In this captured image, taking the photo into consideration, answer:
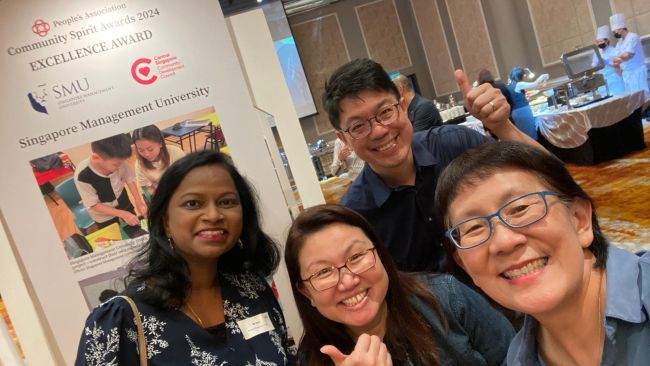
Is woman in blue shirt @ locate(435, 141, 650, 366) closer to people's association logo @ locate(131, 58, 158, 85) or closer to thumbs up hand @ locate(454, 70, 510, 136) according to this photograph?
thumbs up hand @ locate(454, 70, 510, 136)

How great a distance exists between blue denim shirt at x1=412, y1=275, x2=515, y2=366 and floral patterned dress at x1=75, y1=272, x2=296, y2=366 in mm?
612

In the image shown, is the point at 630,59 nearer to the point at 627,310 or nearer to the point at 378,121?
the point at 378,121

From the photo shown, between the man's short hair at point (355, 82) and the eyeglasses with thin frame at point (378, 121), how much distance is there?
2.7 inches

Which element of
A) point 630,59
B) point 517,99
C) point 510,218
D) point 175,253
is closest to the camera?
point 510,218

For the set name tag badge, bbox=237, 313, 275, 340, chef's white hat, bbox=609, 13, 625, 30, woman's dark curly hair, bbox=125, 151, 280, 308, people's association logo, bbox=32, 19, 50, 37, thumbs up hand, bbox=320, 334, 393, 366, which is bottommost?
name tag badge, bbox=237, 313, 275, 340

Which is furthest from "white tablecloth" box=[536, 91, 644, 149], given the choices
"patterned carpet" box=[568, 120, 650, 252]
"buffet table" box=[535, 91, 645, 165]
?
"patterned carpet" box=[568, 120, 650, 252]

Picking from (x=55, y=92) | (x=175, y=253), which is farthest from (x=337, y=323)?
(x=55, y=92)

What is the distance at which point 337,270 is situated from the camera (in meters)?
1.46

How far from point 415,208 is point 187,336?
0.96 meters

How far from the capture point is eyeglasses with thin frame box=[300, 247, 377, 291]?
1452 mm

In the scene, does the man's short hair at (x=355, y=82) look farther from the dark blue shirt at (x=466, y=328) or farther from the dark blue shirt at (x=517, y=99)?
the dark blue shirt at (x=517, y=99)

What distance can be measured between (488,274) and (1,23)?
8.60 ft

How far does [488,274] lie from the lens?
1.08 metres

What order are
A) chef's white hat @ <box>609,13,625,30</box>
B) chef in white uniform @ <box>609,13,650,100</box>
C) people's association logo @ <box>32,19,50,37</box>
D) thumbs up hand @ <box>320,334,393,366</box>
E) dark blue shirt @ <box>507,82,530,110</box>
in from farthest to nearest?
chef's white hat @ <box>609,13,625,30</box>, chef in white uniform @ <box>609,13,650,100</box>, dark blue shirt @ <box>507,82,530,110</box>, people's association logo @ <box>32,19,50,37</box>, thumbs up hand @ <box>320,334,393,366</box>
